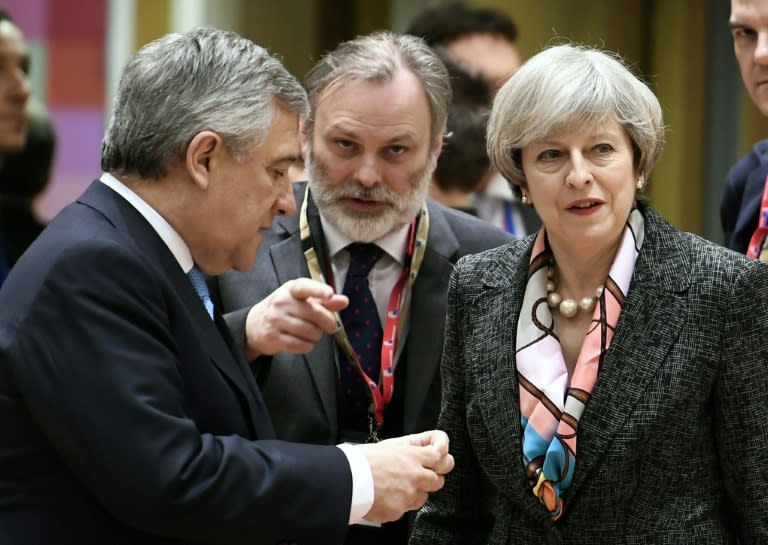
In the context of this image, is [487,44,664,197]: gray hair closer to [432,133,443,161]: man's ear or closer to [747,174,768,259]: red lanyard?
[747,174,768,259]: red lanyard

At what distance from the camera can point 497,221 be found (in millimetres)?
4754

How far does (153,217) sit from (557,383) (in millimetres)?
827

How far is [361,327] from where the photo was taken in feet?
10.3

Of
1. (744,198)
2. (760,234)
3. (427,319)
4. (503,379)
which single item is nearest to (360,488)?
(503,379)

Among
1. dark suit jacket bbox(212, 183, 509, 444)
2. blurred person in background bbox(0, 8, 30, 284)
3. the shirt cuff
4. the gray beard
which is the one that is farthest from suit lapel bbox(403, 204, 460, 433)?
blurred person in background bbox(0, 8, 30, 284)

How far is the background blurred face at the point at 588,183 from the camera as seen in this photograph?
2447mm

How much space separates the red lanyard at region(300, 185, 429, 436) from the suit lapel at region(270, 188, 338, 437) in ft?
0.07

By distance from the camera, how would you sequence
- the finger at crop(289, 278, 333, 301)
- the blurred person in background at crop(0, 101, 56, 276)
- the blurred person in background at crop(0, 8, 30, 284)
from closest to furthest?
the finger at crop(289, 278, 333, 301), the blurred person in background at crop(0, 8, 30, 284), the blurred person in background at crop(0, 101, 56, 276)

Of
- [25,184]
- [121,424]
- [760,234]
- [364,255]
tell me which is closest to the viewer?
[121,424]

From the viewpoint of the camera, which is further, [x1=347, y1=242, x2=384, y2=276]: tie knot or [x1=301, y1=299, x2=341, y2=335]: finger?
[x1=347, y1=242, x2=384, y2=276]: tie knot

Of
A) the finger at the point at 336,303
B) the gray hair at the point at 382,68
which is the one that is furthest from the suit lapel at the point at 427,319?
the finger at the point at 336,303

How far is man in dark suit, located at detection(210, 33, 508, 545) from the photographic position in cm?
303

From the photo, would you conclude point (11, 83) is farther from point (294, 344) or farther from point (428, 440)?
point (428, 440)

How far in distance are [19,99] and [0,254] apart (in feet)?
2.04
